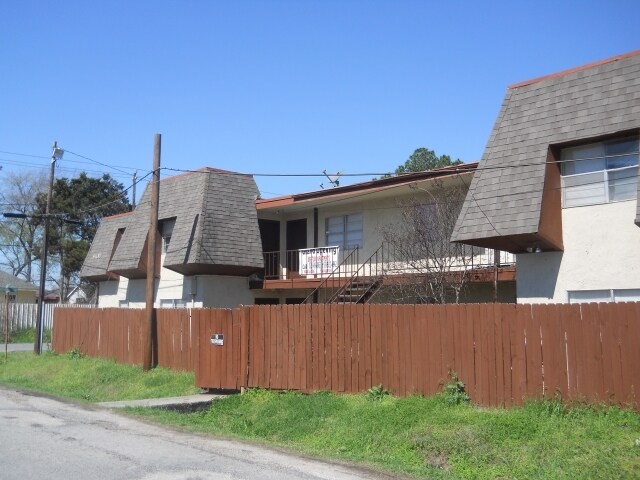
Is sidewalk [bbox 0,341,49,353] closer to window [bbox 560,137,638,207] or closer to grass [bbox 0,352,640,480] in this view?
grass [bbox 0,352,640,480]

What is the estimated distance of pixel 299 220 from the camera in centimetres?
2509

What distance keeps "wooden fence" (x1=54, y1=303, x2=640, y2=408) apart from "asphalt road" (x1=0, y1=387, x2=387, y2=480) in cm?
327

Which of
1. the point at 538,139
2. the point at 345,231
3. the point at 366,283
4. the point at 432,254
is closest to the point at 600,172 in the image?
the point at 538,139

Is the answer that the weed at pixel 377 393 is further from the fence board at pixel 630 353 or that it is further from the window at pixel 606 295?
the fence board at pixel 630 353

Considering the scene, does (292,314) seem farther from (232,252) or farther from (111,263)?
(111,263)

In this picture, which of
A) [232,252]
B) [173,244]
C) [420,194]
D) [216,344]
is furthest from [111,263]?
[420,194]

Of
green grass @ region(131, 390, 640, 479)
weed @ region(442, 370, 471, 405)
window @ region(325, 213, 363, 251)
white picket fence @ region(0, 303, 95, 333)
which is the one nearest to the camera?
green grass @ region(131, 390, 640, 479)

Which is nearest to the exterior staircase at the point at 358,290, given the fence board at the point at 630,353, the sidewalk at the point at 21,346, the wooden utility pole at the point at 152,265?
the wooden utility pole at the point at 152,265

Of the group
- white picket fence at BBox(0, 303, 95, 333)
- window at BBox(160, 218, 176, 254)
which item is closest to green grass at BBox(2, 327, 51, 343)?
white picket fence at BBox(0, 303, 95, 333)

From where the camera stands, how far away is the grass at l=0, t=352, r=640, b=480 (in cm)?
891

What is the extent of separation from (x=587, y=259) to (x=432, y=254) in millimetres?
4412

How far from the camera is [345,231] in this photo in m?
22.7

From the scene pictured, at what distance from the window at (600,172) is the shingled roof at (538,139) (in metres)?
0.30

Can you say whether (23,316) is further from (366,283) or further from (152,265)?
(366,283)
